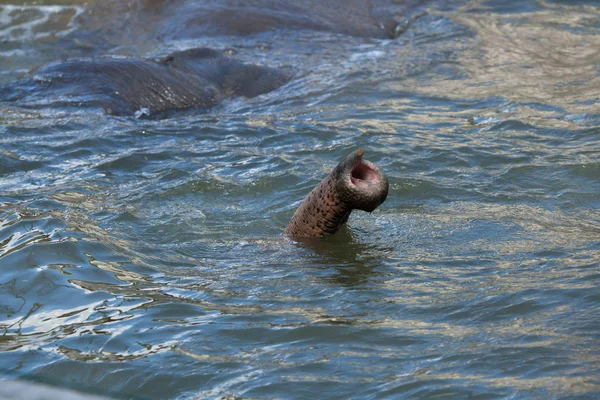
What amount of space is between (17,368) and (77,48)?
8.12 metres

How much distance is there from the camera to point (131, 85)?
8.16 metres

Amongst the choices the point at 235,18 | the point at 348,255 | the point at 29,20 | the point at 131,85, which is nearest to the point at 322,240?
the point at 348,255

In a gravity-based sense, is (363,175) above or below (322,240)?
A: above

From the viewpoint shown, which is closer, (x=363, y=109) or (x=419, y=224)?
(x=419, y=224)

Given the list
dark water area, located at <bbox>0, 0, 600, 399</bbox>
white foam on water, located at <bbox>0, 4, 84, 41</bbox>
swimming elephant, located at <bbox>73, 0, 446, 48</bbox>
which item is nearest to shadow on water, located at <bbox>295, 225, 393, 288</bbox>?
dark water area, located at <bbox>0, 0, 600, 399</bbox>

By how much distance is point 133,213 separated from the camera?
19.1 ft

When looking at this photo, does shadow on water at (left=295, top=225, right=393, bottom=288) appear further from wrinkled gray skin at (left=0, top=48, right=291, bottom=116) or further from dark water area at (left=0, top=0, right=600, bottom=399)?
wrinkled gray skin at (left=0, top=48, right=291, bottom=116)

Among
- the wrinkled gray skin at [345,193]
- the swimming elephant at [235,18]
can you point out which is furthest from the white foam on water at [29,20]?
the wrinkled gray skin at [345,193]

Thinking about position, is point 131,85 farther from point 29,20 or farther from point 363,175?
point 29,20

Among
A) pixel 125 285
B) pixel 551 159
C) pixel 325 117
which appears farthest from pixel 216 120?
pixel 125 285

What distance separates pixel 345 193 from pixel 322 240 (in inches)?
22.7

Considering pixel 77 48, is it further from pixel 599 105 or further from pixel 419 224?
pixel 419 224

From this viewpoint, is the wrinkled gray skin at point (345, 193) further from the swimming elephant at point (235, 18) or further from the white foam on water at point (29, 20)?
the white foam on water at point (29, 20)

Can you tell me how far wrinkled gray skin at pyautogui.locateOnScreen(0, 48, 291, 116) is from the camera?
26.2ft
